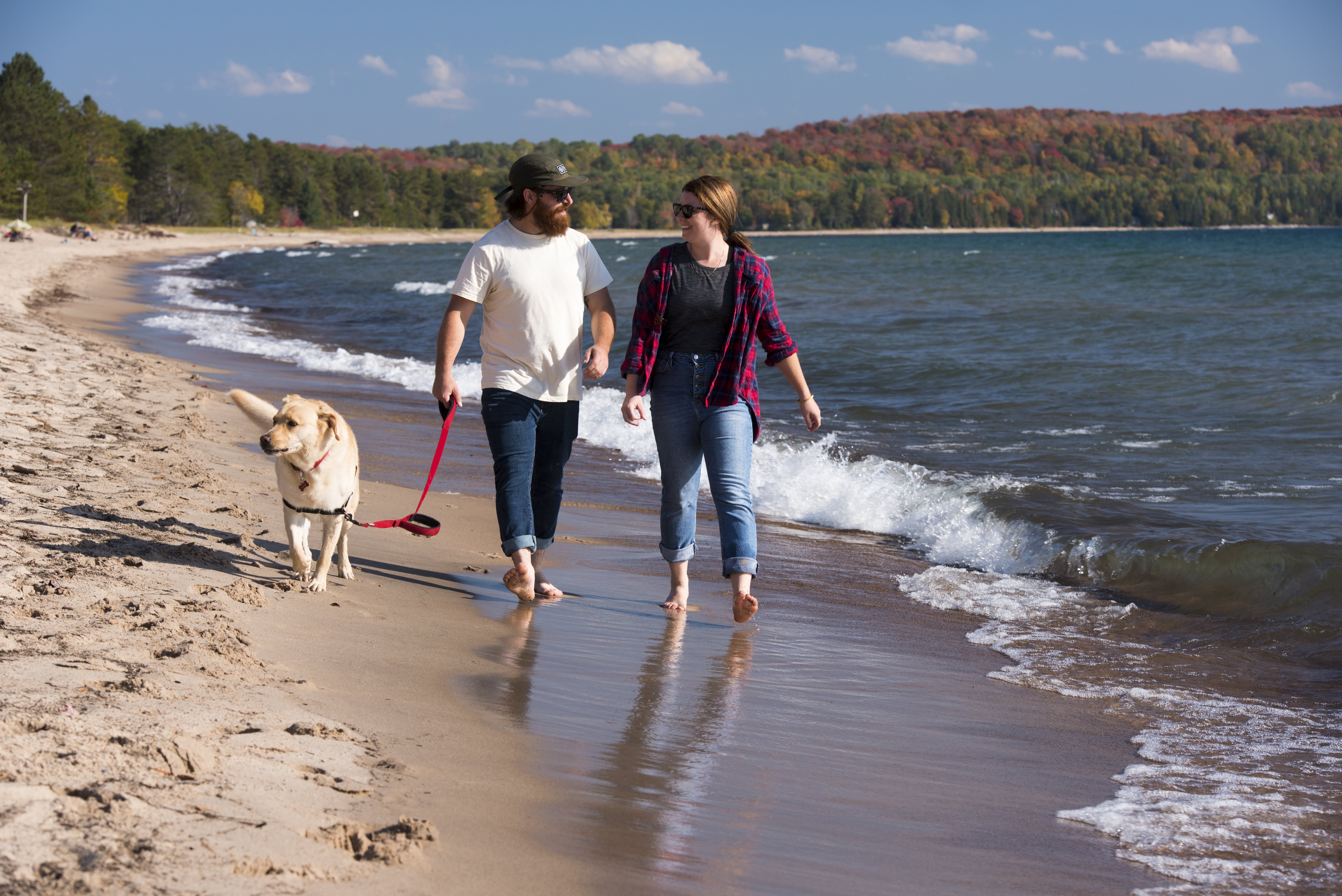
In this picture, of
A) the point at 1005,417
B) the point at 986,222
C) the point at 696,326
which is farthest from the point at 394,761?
the point at 986,222

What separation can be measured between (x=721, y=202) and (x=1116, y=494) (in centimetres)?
483

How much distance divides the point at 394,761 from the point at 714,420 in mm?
2004

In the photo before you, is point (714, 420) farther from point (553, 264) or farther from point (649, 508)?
point (649, 508)

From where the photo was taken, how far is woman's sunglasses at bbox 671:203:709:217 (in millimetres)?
3998

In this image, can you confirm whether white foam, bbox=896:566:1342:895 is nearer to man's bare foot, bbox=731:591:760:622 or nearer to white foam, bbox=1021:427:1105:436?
man's bare foot, bbox=731:591:760:622

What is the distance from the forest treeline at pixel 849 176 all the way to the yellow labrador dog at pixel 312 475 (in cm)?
8982

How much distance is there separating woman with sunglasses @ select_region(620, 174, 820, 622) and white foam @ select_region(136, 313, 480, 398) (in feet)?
→ 27.7

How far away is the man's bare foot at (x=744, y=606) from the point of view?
4.27 meters

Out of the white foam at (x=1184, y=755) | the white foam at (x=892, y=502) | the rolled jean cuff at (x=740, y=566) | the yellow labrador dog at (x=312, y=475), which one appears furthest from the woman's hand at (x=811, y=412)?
the yellow labrador dog at (x=312, y=475)

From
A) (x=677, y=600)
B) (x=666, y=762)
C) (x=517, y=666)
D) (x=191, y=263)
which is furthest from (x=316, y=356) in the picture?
(x=191, y=263)

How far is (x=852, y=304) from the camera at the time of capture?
91.6 feet

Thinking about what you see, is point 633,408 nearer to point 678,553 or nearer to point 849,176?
point 678,553

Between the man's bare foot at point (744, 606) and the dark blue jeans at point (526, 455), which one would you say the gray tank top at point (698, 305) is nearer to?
the dark blue jeans at point (526, 455)

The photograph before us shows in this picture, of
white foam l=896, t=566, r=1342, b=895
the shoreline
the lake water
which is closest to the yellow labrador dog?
the shoreline
